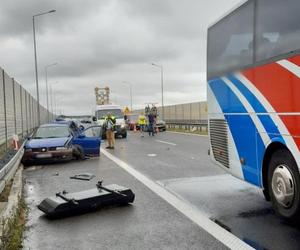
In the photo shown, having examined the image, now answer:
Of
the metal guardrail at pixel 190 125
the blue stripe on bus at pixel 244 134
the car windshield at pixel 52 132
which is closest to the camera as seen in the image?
the blue stripe on bus at pixel 244 134

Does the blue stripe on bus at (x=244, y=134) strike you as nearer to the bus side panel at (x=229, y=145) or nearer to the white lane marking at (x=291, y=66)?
the bus side panel at (x=229, y=145)

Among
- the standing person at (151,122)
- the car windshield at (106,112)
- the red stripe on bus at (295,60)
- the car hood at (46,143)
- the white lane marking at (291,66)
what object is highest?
the red stripe on bus at (295,60)

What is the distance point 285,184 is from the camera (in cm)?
631

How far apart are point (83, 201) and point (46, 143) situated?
928cm

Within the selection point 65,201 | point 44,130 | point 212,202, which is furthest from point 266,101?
point 44,130

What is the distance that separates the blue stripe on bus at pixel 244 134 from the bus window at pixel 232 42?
43 centimetres

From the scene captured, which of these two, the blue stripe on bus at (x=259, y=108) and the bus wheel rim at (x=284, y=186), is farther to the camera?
the blue stripe on bus at (x=259, y=108)

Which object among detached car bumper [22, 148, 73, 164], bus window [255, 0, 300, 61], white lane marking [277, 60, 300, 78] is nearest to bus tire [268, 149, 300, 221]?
white lane marking [277, 60, 300, 78]

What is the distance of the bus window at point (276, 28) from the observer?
6039 millimetres

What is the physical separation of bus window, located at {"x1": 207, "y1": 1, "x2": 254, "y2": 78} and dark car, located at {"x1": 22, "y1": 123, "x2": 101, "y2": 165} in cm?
861

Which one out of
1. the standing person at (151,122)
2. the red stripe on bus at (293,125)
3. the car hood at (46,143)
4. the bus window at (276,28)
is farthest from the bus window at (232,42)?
the standing person at (151,122)

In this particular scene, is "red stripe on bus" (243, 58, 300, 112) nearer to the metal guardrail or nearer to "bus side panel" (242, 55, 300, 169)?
"bus side panel" (242, 55, 300, 169)

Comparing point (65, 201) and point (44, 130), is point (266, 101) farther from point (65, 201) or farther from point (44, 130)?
point (44, 130)

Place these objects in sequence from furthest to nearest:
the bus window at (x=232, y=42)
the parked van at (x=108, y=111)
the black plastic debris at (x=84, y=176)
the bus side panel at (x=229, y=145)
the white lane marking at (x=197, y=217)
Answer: the parked van at (x=108, y=111), the black plastic debris at (x=84, y=176), the bus side panel at (x=229, y=145), the bus window at (x=232, y=42), the white lane marking at (x=197, y=217)
